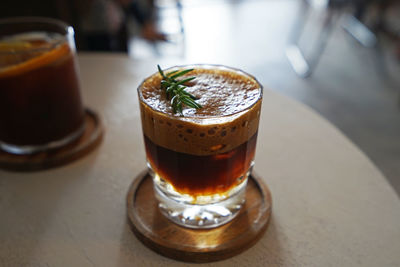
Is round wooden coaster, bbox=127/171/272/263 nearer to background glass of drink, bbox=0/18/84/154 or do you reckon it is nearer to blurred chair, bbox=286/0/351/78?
background glass of drink, bbox=0/18/84/154

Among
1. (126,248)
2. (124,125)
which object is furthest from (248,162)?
(124,125)

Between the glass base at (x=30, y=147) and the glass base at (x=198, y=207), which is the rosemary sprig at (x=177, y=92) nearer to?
the glass base at (x=198, y=207)

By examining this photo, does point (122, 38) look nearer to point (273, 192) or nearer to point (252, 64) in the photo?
point (252, 64)

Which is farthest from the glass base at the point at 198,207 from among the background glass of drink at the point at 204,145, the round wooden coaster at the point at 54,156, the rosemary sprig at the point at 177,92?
the round wooden coaster at the point at 54,156

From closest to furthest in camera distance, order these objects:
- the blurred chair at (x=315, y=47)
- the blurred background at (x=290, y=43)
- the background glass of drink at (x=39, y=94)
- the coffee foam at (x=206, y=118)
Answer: the coffee foam at (x=206, y=118), the background glass of drink at (x=39, y=94), the blurred background at (x=290, y=43), the blurred chair at (x=315, y=47)

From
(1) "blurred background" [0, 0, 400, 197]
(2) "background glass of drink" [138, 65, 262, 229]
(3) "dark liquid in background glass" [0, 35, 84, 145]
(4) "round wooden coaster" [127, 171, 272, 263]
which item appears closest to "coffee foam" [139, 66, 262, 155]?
(2) "background glass of drink" [138, 65, 262, 229]

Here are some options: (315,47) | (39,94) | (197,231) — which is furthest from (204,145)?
(315,47)
